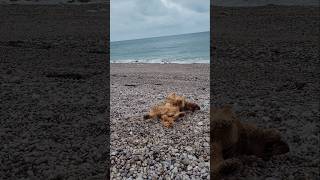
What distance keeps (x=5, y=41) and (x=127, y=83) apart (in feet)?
23.1

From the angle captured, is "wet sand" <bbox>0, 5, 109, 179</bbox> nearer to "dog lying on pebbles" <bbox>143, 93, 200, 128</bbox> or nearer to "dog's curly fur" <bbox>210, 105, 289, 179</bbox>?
"dog lying on pebbles" <bbox>143, 93, 200, 128</bbox>

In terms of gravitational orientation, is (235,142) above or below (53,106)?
below

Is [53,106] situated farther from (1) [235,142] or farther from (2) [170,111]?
(1) [235,142]

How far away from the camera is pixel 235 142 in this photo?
580cm

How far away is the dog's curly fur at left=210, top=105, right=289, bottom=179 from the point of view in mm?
5660

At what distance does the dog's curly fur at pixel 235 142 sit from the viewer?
5660 millimetres

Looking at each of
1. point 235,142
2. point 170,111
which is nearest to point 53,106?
point 170,111

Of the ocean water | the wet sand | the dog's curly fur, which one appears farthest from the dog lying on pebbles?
the ocean water

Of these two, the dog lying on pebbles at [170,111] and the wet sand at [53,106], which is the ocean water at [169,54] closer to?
the wet sand at [53,106]

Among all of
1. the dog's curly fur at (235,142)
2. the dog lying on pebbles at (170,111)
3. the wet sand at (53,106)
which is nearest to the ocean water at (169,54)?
the wet sand at (53,106)

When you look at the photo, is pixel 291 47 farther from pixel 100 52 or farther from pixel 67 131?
pixel 67 131

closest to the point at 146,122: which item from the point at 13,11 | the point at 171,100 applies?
the point at 171,100

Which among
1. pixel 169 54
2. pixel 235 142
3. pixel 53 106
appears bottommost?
pixel 235 142

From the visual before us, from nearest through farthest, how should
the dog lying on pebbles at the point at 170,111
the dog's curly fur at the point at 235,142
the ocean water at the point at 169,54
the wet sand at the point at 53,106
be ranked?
1. the dog's curly fur at the point at 235,142
2. the wet sand at the point at 53,106
3. the dog lying on pebbles at the point at 170,111
4. the ocean water at the point at 169,54
